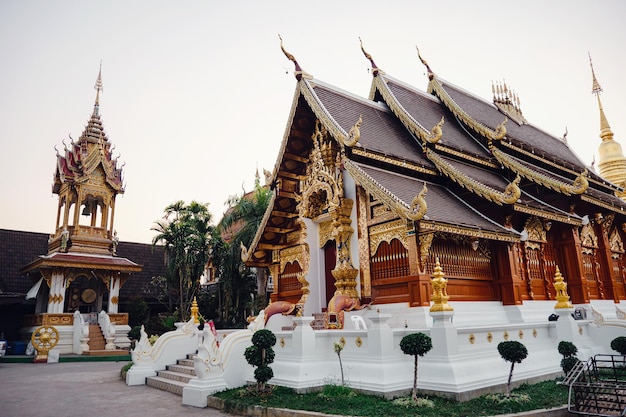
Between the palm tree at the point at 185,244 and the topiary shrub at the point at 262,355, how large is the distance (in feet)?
47.6

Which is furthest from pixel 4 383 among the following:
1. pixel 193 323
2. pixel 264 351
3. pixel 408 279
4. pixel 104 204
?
pixel 104 204

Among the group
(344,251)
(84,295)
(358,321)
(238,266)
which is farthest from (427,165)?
(84,295)

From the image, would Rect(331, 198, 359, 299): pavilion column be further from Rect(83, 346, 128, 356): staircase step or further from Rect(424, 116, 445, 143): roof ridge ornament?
Rect(83, 346, 128, 356): staircase step

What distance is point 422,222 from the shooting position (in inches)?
342

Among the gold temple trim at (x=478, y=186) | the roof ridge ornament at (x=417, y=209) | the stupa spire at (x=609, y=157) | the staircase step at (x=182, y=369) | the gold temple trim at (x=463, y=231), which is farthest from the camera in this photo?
the stupa spire at (x=609, y=157)

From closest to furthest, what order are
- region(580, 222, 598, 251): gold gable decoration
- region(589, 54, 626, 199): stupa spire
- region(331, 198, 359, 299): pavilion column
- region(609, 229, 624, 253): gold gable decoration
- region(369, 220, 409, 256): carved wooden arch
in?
1. region(369, 220, 409, 256): carved wooden arch
2. region(331, 198, 359, 299): pavilion column
3. region(580, 222, 598, 251): gold gable decoration
4. region(609, 229, 624, 253): gold gable decoration
5. region(589, 54, 626, 199): stupa spire

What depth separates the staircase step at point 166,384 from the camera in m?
9.00

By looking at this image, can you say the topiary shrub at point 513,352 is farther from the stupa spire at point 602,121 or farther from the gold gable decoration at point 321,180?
the stupa spire at point 602,121

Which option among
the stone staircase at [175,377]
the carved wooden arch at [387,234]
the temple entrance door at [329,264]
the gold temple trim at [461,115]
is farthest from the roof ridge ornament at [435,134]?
the stone staircase at [175,377]

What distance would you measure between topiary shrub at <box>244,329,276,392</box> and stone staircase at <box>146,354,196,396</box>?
2495 millimetres

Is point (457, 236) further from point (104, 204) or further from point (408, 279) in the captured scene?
point (104, 204)

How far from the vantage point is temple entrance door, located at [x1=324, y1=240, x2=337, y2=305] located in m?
12.0

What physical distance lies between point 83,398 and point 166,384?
5.10 feet

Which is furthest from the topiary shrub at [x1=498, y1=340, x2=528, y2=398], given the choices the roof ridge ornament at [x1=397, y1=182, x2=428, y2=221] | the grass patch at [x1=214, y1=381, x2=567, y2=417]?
the roof ridge ornament at [x1=397, y1=182, x2=428, y2=221]
